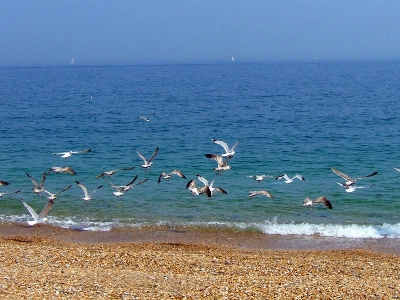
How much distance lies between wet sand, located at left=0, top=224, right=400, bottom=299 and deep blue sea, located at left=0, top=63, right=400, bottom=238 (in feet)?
4.44

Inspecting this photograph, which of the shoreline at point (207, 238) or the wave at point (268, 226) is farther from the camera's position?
the wave at point (268, 226)

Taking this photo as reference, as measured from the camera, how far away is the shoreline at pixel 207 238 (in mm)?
21203

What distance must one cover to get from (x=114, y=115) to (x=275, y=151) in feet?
83.7

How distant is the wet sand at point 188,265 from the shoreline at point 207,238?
0.12 ft

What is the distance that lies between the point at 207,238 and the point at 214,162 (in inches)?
567

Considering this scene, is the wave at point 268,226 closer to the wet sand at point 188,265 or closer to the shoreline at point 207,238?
the shoreline at point 207,238

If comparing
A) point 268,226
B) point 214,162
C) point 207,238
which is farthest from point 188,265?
point 214,162

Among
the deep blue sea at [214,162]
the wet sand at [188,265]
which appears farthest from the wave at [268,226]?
the wet sand at [188,265]

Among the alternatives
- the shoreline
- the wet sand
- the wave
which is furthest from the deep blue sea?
the wet sand

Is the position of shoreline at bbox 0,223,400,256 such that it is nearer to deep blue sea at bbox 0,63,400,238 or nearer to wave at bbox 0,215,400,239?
wave at bbox 0,215,400,239

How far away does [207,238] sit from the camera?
72.5 feet

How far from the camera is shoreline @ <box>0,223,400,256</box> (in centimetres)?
2120

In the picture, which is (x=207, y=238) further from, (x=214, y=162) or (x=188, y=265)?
(x=214, y=162)

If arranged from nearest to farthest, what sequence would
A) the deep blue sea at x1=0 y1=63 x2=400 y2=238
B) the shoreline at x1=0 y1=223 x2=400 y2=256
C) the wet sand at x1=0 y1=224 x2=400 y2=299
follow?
the wet sand at x1=0 y1=224 x2=400 y2=299, the shoreline at x1=0 y1=223 x2=400 y2=256, the deep blue sea at x1=0 y1=63 x2=400 y2=238
